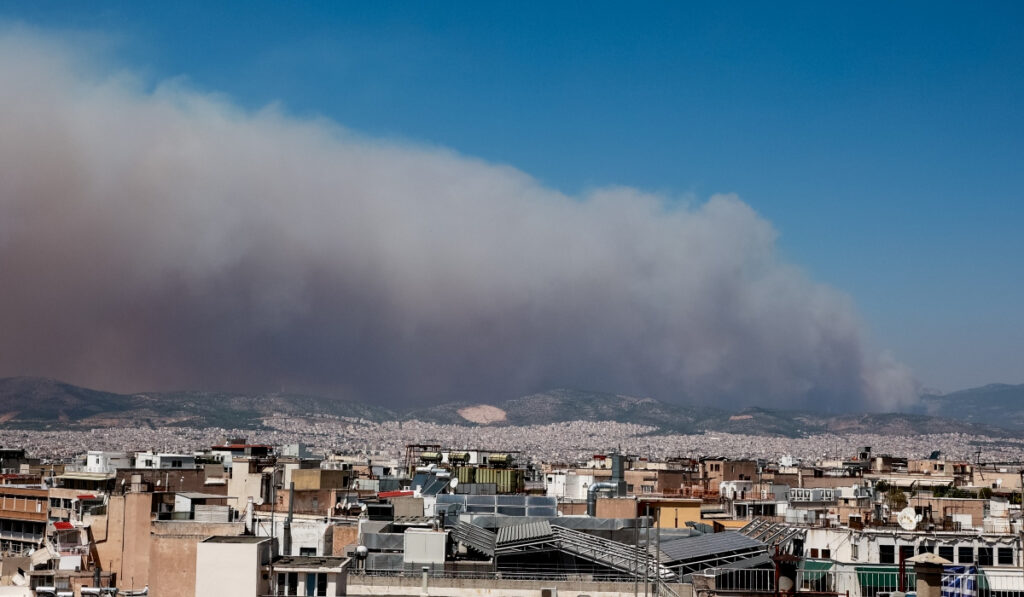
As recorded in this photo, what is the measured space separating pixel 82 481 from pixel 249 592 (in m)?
35.2

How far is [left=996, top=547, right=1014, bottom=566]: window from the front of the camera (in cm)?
3331

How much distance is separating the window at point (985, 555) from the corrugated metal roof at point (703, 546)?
19.7 ft

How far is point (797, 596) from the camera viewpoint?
2477 centimetres

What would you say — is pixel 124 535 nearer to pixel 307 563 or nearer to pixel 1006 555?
pixel 307 563

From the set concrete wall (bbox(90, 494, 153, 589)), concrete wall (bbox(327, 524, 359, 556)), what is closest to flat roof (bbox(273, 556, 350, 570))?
concrete wall (bbox(327, 524, 359, 556))

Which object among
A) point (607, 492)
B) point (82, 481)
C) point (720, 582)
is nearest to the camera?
point (720, 582)

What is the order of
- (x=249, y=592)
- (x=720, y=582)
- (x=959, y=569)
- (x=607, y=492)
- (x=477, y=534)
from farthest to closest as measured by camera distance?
(x=607, y=492) < (x=477, y=534) < (x=720, y=582) < (x=959, y=569) < (x=249, y=592)

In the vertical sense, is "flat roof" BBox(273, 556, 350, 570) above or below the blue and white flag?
above

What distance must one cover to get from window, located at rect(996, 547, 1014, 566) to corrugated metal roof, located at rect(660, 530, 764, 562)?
6.44 meters

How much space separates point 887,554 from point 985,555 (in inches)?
89.6

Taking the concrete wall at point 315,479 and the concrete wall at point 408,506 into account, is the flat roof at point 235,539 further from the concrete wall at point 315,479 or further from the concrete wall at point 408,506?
the concrete wall at point 315,479

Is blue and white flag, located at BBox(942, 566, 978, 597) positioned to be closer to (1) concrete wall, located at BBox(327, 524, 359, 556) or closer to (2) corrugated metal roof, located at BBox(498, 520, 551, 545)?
(2) corrugated metal roof, located at BBox(498, 520, 551, 545)

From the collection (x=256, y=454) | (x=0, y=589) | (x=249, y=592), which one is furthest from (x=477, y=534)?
(x=256, y=454)

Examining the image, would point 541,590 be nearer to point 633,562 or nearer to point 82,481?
point 633,562
